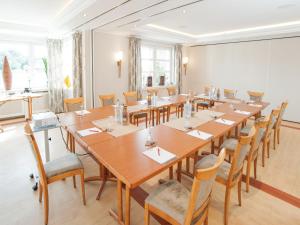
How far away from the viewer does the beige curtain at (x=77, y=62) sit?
495cm

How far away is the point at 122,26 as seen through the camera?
4531 mm

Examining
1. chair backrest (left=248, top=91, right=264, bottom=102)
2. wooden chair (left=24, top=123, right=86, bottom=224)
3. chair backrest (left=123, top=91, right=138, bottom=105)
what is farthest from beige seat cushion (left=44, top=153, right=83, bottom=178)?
chair backrest (left=248, top=91, right=264, bottom=102)

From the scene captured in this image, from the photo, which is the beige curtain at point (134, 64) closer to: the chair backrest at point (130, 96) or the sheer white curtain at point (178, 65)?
the chair backrest at point (130, 96)

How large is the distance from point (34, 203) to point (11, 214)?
22cm

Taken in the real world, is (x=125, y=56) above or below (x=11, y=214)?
above

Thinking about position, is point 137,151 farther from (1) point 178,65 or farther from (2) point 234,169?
(1) point 178,65

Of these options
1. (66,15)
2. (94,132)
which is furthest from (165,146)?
(66,15)

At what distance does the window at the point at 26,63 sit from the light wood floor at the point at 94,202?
11.9ft

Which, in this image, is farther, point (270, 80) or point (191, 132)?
point (270, 80)

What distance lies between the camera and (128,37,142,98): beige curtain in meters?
5.77

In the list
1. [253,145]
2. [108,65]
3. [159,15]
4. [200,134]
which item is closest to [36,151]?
[200,134]

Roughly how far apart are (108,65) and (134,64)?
88 centimetres

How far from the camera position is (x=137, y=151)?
182 centimetres

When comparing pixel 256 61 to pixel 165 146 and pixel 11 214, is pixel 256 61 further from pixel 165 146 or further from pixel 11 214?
pixel 11 214
